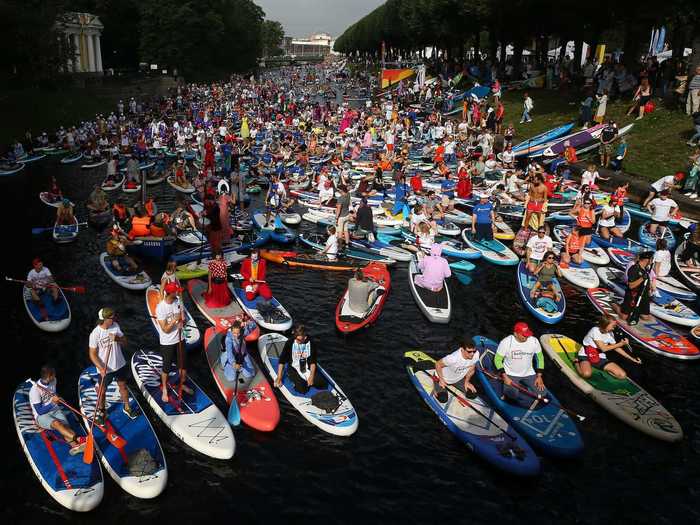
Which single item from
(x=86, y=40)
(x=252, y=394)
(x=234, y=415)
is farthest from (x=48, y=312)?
(x=86, y=40)

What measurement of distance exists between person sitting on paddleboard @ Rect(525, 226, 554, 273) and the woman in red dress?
9400 millimetres

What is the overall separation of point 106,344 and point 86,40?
241 feet

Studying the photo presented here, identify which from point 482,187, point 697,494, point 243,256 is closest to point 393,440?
point 697,494

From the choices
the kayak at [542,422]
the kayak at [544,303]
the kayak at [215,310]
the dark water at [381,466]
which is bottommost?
the dark water at [381,466]

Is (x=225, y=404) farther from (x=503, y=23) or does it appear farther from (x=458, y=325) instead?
(x=503, y=23)

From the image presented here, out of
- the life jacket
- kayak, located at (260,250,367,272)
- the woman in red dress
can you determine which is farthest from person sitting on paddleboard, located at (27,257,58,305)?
kayak, located at (260,250,367,272)

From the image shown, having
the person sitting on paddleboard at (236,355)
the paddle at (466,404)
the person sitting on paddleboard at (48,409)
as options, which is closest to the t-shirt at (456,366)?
the paddle at (466,404)

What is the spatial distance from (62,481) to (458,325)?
10.0m

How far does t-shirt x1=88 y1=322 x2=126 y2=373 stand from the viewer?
1019cm

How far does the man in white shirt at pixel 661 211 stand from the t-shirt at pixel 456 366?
12.5 metres

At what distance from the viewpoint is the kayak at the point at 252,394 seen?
418 inches

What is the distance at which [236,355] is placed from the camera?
38.1ft

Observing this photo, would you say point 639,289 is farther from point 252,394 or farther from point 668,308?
point 252,394

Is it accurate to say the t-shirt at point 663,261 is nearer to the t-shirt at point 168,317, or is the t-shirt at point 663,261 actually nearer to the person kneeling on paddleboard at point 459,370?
the person kneeling on paddleboard at point 459,370
